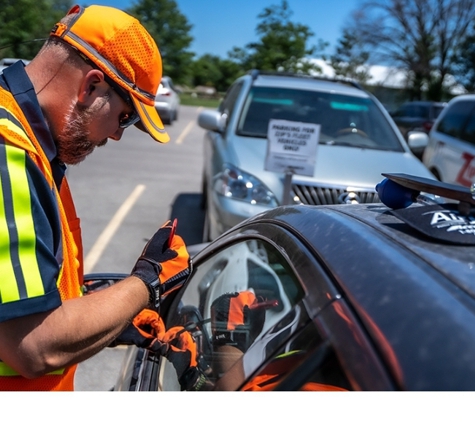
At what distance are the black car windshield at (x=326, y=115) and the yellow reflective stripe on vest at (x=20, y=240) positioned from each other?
13.1 feet

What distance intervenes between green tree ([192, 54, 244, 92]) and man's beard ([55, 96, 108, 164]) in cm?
5357

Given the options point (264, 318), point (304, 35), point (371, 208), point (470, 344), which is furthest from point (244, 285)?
point (304, 35)

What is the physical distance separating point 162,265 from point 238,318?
0.92ft

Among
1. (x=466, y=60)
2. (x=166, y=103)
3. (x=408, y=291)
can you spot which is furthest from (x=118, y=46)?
(x=466, y=60)

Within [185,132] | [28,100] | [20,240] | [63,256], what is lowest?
[185,132]

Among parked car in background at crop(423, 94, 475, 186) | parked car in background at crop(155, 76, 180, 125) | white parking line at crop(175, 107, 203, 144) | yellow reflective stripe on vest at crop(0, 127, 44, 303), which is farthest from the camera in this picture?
parked car in background at crop(155, 76, 180, 125)

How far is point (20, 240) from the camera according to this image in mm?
1274

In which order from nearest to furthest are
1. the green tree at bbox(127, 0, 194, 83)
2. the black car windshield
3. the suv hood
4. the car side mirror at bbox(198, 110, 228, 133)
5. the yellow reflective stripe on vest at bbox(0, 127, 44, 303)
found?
the yellow reflective stripe on vest at bbox(0, 127, 44, 303) < the suv hood < the black car windshield < the car side mirror at bbox(198, 110, 228, 133) < the green tree at bbox(127, 0, 194, 83)

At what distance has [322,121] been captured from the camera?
553 centimetres

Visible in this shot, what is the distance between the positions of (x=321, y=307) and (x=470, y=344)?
331mm

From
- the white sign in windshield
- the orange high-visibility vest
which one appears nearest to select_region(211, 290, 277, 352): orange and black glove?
the orange high-visibility vest

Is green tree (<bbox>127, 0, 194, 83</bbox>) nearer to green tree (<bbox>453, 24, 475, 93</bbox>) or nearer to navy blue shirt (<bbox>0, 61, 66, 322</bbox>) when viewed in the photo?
green tree (<bbox>453, 24, 475, 93</bbox>)

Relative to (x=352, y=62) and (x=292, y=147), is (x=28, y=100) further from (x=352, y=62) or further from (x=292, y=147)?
(x=352, y=62)

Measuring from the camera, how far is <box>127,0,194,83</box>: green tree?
61000 mm
